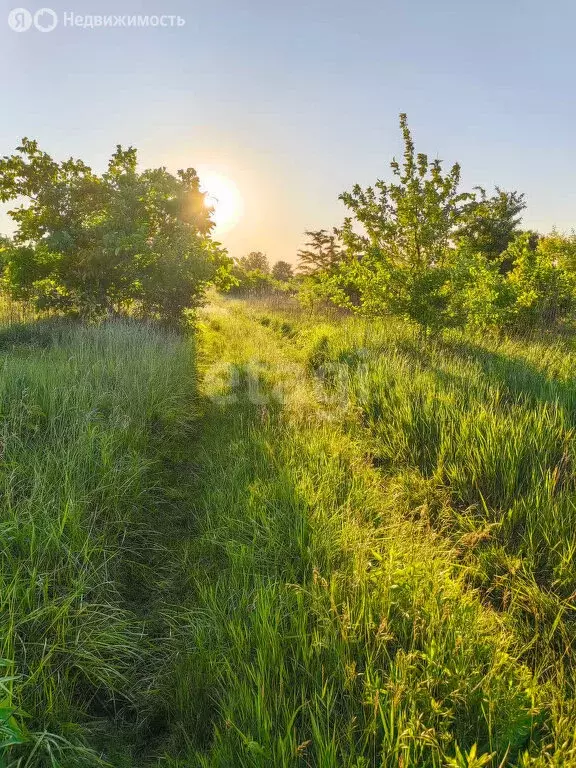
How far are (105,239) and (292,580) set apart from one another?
944cm

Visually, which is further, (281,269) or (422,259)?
(281,269)

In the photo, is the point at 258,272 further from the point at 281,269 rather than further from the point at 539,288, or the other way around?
the point at 539,288

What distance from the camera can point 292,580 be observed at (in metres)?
2.35

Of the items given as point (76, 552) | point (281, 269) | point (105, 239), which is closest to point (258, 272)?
point (281, 269)

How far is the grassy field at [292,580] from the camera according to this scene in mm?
1525

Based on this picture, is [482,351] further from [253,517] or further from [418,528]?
[253,517]

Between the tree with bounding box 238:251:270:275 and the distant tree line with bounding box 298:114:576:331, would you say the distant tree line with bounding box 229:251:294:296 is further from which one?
the distant tree line with bounding box 298:114:576:331

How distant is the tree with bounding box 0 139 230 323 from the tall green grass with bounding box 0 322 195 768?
570 cm

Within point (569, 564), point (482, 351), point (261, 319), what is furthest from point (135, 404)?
point (261, 319)

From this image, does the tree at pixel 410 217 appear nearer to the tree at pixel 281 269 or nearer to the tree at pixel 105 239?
the tree at pixel 105 239

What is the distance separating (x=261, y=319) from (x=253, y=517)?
13.8 m

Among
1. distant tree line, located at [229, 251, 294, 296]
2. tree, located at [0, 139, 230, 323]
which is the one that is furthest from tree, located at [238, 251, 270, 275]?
tree, located at [0, 139, 230, 323]

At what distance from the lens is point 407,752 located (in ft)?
4.36

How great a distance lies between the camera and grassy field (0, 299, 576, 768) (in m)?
1.53
